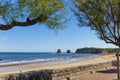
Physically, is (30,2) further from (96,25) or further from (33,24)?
(96,25)

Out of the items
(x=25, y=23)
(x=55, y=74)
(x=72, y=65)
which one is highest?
(x=25, y=23)

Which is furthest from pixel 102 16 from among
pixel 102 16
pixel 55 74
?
pixel 55 74

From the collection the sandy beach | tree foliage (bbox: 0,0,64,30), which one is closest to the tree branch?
tree foliage (bbox: 0,0,64,30)

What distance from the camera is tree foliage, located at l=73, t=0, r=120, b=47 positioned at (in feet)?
53.4

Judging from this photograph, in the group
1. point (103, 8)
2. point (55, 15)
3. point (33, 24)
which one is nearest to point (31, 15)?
point (33, 24)

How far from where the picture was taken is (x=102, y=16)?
16.5 metres

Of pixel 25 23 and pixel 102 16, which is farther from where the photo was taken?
pixel 102 16

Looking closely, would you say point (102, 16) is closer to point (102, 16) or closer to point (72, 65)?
point (102, 16)

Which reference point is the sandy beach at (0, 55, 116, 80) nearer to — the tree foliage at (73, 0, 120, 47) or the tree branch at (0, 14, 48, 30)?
the tree foliage at (73, 0, 120, 47)

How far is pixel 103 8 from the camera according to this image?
53.6 ft

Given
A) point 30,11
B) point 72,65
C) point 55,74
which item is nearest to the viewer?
point 30,11

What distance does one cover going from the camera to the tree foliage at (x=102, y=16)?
16281mm

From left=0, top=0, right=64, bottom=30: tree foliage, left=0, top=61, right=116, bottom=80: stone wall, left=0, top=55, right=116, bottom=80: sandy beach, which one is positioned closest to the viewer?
left=0, top=0, right=64, bottom=30: tree foliage

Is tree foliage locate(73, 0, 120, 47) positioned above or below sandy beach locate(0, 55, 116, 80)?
above
